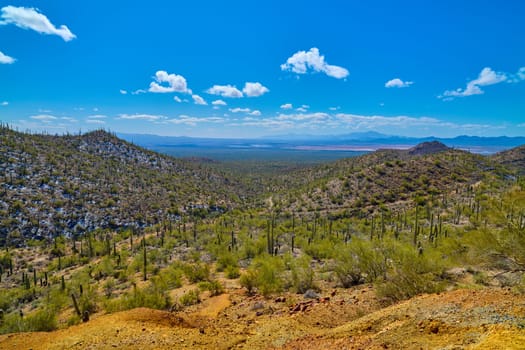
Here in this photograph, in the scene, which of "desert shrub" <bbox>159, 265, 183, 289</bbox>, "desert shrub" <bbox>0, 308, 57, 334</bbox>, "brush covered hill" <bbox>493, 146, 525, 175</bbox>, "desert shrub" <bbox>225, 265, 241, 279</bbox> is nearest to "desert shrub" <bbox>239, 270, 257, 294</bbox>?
"desert shrub" <bbox>225, 265, 241, 279</bbox>

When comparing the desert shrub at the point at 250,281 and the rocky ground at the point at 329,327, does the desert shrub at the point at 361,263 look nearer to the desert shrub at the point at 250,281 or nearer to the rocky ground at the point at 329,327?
the rocky ground at the point at 329,327

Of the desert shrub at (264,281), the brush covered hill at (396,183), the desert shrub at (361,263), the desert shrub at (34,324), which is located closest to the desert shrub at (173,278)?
the desert shrub at (264,281)

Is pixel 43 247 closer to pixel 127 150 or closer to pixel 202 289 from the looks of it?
pixel 202 289

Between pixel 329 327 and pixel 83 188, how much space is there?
5524 centimetres

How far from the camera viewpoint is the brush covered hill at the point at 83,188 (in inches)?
1763

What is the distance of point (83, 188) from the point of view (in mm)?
53156

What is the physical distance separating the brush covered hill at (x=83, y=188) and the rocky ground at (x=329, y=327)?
4206 cm

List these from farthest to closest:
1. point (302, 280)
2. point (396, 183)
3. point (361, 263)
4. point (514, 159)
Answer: point (514, 159) < point (396, 183) < point (302, 280) < point (361, 263)

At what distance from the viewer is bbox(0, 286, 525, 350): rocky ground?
6387 millimetres

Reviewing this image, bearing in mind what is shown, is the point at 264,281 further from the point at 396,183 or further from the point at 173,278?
the point at 396,183

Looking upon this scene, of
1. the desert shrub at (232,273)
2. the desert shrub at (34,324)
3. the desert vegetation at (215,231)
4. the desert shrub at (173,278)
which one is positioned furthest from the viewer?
the desert shrub at (232,273)

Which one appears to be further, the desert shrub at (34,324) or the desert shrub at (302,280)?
the desert shrub at (302,280)

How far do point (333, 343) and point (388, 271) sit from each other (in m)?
7.44

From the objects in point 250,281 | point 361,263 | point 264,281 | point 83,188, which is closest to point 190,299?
point 250,281
